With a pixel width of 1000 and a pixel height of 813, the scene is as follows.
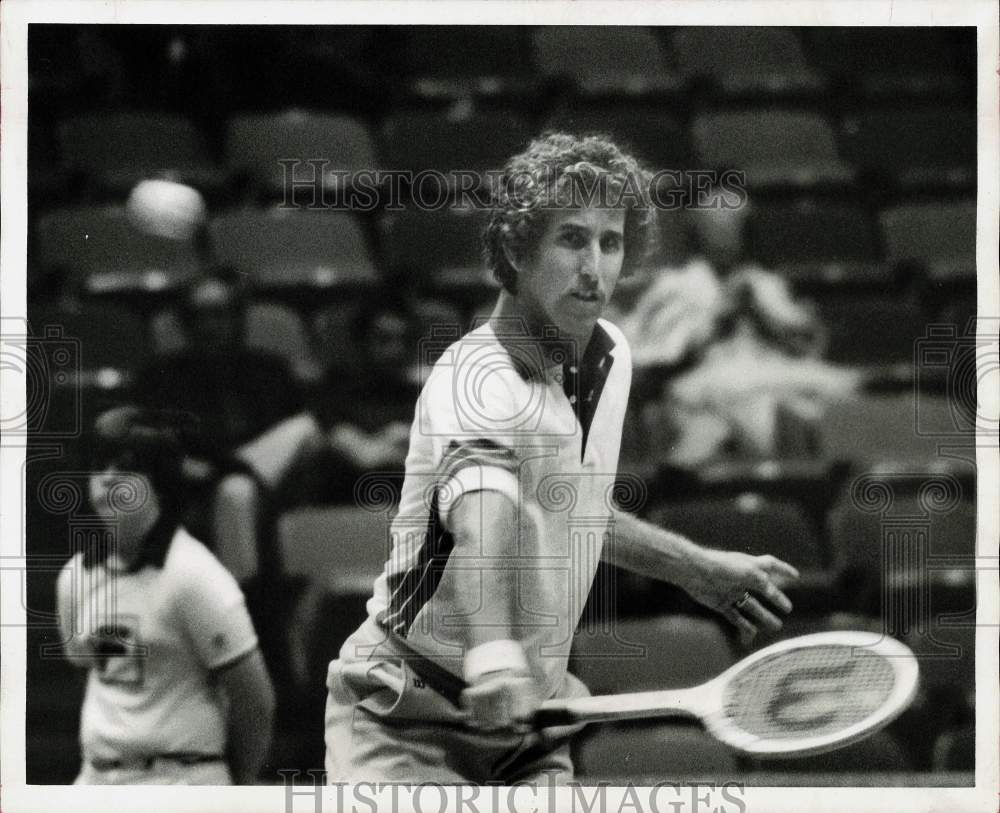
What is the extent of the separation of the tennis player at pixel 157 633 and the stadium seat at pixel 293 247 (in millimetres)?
382

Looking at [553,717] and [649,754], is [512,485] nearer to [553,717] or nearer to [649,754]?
[553,717]

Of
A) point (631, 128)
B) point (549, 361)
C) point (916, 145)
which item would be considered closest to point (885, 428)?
point (916, 145)

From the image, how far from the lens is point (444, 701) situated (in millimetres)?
2236

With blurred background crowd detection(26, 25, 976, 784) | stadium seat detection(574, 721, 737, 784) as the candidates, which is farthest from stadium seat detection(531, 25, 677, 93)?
stadium seat detection(574, 721, 737, 784)

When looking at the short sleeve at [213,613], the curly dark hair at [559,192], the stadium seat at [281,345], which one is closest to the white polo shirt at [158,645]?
the short sleeve at [213,613]

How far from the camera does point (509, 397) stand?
2252 millimetres

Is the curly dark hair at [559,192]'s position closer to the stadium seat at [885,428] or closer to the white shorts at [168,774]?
the stadium seat at [885,428]

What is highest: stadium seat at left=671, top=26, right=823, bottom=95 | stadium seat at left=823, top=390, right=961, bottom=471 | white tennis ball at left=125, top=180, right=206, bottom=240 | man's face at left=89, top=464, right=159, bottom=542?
stadium seat at left=671, top=26, right=823, bottom=95

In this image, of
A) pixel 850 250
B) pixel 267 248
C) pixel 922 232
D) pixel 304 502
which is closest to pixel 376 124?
pixel 267 248

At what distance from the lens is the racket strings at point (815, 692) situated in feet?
7.50

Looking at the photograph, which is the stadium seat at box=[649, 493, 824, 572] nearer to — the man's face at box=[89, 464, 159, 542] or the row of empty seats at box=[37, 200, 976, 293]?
the row of empty seats at box=[37, 200, 976, 293]

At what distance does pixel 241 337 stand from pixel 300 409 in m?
0.19

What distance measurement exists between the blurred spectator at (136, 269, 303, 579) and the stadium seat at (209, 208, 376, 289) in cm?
6

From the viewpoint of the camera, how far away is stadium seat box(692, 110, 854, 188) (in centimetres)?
229
